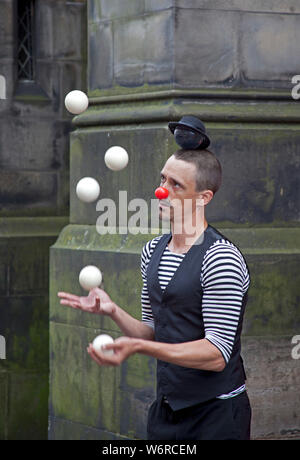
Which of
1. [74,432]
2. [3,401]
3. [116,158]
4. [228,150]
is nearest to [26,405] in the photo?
[3,401]

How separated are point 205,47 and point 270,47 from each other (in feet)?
1.52

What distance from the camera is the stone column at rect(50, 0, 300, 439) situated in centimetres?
654

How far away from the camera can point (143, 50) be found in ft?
22.3

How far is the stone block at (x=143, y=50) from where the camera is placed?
6590 mm

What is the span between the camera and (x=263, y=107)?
6.73m

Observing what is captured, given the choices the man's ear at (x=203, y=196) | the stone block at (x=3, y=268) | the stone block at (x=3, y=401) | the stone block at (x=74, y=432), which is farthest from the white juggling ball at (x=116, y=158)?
the stone block at (x=3, y=401)

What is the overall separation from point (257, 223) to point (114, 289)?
1.06m

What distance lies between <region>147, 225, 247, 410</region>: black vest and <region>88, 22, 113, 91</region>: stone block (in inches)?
118

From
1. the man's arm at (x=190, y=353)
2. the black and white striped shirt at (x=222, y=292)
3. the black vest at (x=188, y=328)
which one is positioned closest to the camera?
the man's arm at (x=190, y=353)

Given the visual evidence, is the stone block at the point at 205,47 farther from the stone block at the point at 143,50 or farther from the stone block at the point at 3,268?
the stone block at the point at 3,268

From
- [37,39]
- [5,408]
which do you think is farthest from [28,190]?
[5,408]

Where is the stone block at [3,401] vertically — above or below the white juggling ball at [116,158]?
below

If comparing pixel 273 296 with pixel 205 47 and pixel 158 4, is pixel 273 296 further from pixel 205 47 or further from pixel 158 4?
pixel 158 4

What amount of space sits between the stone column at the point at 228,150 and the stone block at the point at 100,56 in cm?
9
